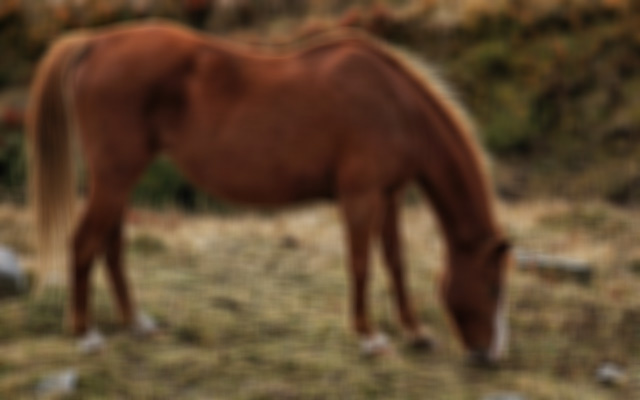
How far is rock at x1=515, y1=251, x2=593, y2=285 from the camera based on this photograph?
23.1 ft

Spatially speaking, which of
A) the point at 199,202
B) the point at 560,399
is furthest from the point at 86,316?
the point at 199,202

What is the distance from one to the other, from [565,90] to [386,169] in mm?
7005

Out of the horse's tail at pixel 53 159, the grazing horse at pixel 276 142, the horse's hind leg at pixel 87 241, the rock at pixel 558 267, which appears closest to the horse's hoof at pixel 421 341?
the grazing horse at pixel 276 142

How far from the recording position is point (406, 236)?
27.3 feet

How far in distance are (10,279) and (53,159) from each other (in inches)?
42.5

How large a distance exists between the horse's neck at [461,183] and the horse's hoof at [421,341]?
0.65 m

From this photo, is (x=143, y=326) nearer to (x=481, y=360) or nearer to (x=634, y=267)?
(x=481, y=360)

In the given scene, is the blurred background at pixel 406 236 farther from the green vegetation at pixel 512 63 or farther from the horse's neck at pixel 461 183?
the horse's neck at pixel 461 183

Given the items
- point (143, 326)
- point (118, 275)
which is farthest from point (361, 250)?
point (118, 275)

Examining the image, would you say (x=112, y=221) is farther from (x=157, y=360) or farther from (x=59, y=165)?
(x=157, y=360)

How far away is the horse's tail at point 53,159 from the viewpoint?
17.4ft

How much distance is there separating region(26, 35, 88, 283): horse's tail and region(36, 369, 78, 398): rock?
931mm

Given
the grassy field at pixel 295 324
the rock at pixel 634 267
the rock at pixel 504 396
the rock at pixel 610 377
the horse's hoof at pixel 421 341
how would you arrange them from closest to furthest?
the rock at pixel 504 396
the grassy field at pixel 295 324
the rock at pixel 610 377
the horse's hoof at pixel 421 341
the rock at pixel 634 267

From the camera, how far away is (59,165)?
5.35 metres
